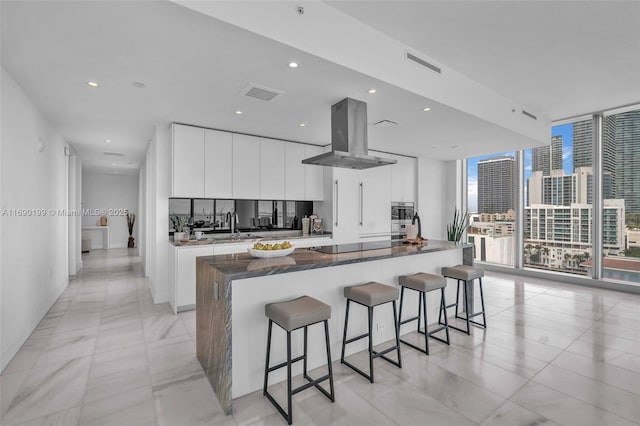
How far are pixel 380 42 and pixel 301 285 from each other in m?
2.15

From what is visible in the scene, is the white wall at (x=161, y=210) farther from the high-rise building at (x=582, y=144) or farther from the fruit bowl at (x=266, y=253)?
the high-rise building at (x=582, y=144)

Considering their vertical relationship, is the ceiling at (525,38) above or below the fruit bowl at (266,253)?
above

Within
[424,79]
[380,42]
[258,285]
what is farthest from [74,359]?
[424,79]

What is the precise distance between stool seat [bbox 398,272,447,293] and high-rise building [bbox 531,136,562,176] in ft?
14.4

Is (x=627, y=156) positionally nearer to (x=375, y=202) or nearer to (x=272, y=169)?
(x=375, y=202)

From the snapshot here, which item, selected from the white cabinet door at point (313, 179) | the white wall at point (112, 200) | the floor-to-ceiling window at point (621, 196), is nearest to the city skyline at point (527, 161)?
the floor-to-ceiling window at point (621, 196)

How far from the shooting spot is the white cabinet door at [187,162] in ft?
13.5

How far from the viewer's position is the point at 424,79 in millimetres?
3039

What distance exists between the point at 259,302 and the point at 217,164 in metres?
2.77

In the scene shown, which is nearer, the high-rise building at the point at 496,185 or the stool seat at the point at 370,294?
the stool seat at the point at 370,294

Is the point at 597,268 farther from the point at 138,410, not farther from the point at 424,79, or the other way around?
the point at 138,410

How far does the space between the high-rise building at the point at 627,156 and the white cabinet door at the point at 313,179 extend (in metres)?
4.74

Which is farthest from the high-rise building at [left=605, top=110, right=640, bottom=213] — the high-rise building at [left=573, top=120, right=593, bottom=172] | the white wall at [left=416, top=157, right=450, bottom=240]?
the white wall at [left=416, top=157, right=450, bottom=240]

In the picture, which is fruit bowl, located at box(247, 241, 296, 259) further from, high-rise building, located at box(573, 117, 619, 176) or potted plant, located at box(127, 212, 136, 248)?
potted plant, located at box(127, 212, 136, 248)
